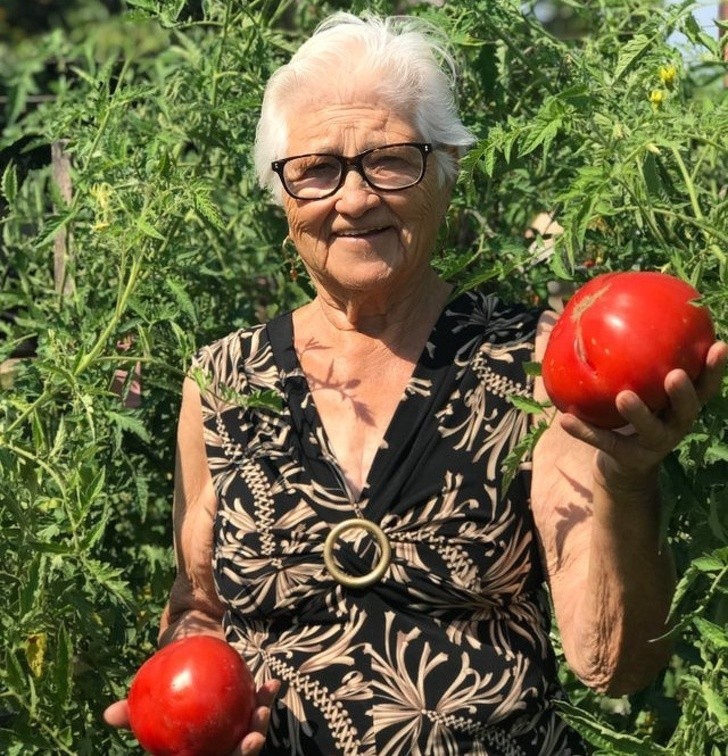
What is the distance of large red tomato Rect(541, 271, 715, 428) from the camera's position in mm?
2090

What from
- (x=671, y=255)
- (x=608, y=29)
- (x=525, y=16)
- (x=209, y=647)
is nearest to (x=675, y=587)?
(x=671, y=255)

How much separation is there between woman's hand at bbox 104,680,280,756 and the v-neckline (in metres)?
0.30

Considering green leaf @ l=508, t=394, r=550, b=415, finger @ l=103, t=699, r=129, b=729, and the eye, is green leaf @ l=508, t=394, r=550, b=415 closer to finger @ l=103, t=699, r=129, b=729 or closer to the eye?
the eye

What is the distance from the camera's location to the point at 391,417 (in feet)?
8.94

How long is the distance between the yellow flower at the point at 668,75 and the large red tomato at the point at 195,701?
1110 millimetres

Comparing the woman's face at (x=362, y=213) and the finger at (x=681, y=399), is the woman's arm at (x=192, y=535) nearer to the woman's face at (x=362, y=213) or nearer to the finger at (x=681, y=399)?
the woman's face at (x=362, y=213)

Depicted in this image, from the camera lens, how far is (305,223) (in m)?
2.78

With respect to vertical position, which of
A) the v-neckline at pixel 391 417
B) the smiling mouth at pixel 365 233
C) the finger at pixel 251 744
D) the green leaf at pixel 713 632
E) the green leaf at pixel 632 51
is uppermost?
the green leaf at pixel 632 51

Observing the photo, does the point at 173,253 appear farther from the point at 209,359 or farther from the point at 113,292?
the point at 209,359

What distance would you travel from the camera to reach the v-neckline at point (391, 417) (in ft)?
8.77

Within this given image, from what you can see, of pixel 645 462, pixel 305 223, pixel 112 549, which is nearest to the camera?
pixel 645 462

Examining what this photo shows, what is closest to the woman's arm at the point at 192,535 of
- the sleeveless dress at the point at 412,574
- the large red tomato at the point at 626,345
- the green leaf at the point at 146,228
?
the sleeveless dress at the point at 412,574

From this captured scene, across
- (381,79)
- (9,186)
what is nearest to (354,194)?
(381,79)

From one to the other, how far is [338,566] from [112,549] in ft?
3.77
